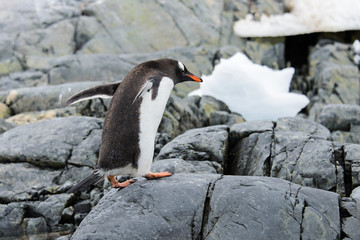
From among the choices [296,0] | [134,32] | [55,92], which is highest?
[296,0]

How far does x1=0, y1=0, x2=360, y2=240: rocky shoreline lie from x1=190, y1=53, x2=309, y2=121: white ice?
350mm

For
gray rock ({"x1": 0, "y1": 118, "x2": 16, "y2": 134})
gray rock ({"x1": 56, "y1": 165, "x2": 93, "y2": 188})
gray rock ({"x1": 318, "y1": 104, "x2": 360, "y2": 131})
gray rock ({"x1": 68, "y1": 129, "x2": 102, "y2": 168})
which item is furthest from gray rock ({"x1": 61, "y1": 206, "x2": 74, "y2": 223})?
gray rock ({"x1": 318, "y1": 104, "x2": 360, "y2": 131})

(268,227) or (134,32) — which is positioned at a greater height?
(134,32)

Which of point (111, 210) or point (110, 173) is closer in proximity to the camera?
point (111, 210)

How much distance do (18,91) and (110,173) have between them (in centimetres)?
626

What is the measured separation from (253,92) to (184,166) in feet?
17.2

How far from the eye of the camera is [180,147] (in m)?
5.34

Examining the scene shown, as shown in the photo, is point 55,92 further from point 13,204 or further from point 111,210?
point 111,210

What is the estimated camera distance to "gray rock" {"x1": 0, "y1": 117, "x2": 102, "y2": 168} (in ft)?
18.7

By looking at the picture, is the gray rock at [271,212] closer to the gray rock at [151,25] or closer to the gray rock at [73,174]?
the gray rock at [73,174]

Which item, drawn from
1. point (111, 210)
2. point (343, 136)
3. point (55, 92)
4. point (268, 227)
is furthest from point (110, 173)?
point (55, 92)

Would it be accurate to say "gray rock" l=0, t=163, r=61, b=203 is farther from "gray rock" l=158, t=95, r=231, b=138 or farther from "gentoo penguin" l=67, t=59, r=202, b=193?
"gray rock" l=158, t=95, r=231, b=138

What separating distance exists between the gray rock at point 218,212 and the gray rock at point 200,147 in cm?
152

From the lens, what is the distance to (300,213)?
3.33 meters
